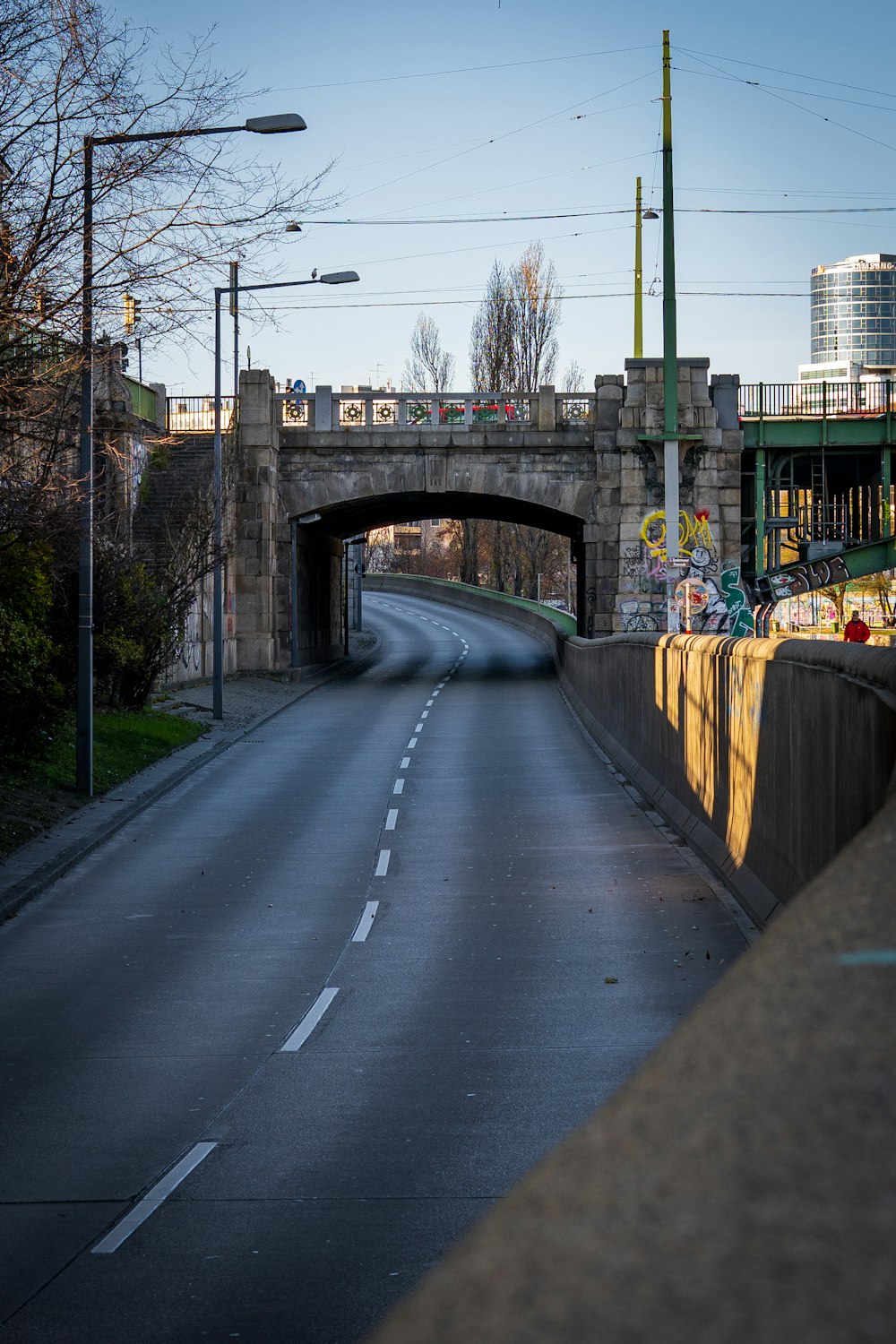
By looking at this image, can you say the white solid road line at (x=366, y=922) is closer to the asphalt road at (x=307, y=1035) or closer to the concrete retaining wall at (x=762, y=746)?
the asphalt road at (x=307, y=1035)

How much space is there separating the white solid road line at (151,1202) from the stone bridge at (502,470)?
37.3m

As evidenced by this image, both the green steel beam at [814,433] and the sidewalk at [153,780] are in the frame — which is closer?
the sidewalk at [153,780]

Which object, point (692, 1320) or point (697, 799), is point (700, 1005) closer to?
point (692, 1320)

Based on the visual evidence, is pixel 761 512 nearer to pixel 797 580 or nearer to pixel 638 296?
pixel 797 580

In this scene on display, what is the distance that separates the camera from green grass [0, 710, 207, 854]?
64.7 feet

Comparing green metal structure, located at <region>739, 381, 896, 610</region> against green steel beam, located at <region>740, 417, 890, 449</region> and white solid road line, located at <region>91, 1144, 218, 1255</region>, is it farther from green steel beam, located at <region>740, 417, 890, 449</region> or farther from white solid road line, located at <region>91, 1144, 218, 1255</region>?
white solid road line, located at <region>91, 1144, 218, 1255</region>

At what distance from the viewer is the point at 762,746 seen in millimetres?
12508

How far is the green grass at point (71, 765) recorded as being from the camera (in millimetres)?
19734

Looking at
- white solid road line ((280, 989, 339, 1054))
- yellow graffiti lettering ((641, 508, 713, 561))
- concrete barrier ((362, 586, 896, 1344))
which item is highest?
yellow graffiti lettering ((641, 508, 713, 561))

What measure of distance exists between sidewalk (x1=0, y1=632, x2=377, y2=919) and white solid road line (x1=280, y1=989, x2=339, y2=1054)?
15.8ft

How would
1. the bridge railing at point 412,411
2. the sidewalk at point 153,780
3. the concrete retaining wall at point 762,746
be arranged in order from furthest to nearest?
the bridge railing at point 412,411, the sidewalk at point 153,780, the concrete retaining wall at point 762,746

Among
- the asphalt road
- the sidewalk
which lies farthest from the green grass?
the asphalt road

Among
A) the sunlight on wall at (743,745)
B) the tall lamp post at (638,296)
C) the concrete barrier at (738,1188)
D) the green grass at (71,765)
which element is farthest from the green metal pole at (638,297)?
the concrete barrier at (738,1188)

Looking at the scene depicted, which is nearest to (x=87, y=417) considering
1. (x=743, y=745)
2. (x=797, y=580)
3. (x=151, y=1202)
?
(x=743, y=745)
